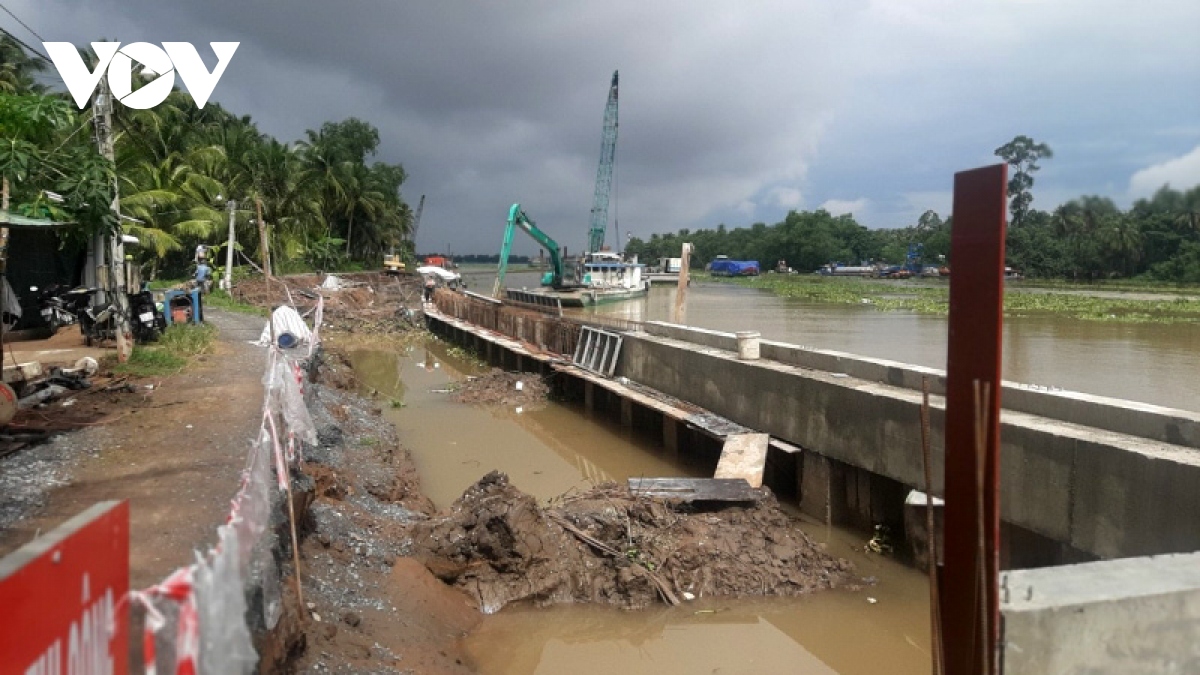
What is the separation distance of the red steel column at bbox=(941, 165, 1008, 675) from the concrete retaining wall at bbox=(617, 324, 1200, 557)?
3.96 m

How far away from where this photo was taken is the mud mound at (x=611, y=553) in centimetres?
739

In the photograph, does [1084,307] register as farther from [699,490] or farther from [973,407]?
[973,407]

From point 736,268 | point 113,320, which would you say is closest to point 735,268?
point 736,268

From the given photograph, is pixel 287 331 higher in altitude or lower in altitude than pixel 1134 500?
higher

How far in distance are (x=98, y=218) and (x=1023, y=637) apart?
11.8 m

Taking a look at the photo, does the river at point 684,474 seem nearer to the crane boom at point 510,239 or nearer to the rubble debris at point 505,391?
the rubble debris at point 505,391

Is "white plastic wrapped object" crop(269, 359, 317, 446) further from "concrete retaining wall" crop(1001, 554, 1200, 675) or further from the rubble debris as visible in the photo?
the rubble debris

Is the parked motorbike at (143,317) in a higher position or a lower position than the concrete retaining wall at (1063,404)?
higher

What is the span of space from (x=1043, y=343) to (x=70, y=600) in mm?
30996

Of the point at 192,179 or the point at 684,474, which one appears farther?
the point at 192,179

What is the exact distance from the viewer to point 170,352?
13.0 metres

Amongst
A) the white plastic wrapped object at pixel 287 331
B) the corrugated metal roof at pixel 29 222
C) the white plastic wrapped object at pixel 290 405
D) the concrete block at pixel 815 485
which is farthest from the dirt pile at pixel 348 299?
the concrete block at pixel 815 485

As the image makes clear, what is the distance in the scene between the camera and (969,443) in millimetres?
2889

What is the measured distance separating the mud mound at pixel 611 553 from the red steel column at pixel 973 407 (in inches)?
188
